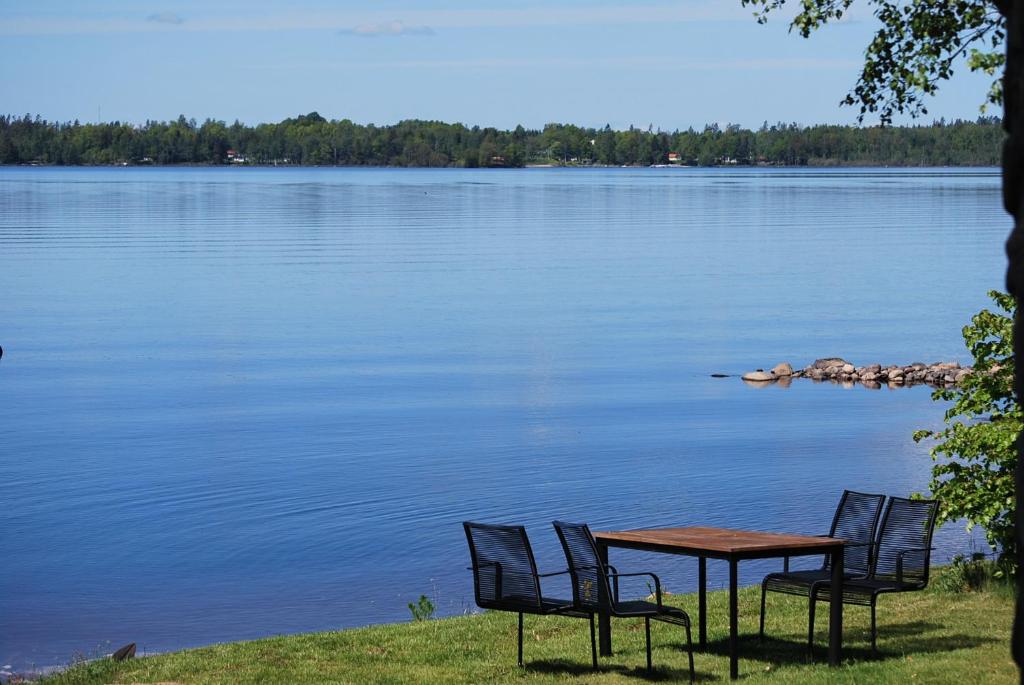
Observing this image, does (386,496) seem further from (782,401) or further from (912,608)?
(782,401)

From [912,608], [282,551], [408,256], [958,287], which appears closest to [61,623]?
[282,551]

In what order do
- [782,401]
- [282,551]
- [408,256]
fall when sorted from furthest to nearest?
[408,256], [782,401], [282,551]

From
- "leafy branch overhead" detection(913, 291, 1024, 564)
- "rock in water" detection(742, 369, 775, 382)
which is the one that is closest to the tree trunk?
"leafy branch overhead" detection(913, 291, 1024, 564)

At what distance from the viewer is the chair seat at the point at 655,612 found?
10.1m

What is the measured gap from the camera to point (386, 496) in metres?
21.1

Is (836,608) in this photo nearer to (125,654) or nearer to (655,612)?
(655,612)

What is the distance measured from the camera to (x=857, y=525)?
11430 millimetres

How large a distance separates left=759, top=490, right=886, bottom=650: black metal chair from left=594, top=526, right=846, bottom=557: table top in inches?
16.4

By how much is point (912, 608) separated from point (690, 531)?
249cm

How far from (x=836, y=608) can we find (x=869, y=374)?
82.8 ft

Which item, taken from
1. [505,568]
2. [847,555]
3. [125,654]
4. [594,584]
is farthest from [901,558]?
[125,654]

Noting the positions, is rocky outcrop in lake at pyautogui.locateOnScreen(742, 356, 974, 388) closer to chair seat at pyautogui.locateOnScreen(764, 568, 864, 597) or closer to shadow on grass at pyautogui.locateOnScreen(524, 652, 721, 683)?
chair seat at pyautogui.locateOnScreen(764, 568, 864, 597)

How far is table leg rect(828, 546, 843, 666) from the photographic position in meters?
10.1

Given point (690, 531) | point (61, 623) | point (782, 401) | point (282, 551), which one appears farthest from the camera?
point (782, 401)
